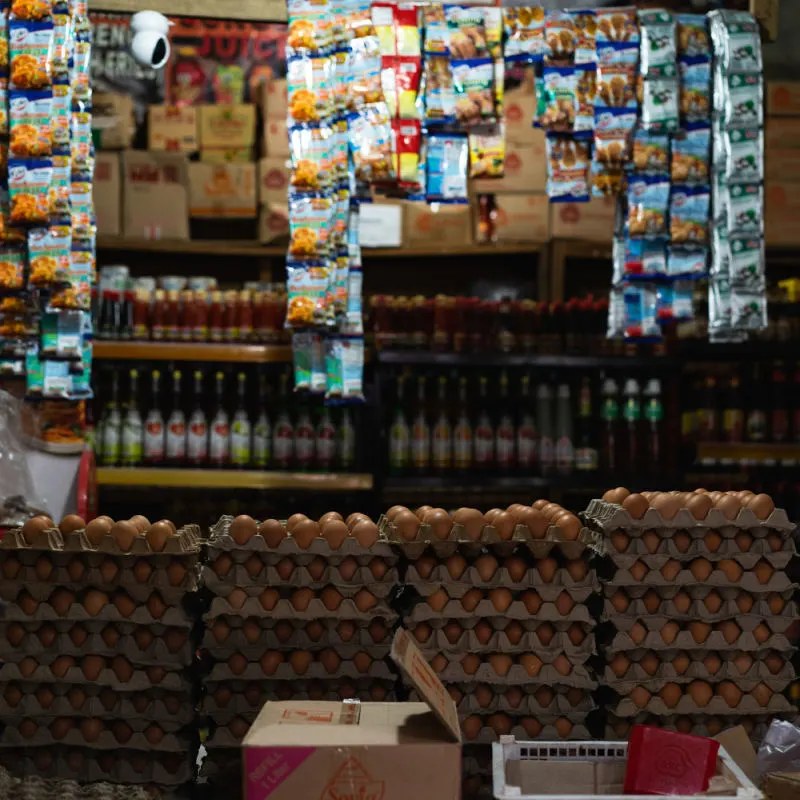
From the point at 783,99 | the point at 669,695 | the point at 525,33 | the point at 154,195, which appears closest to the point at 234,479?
the point at 154,195

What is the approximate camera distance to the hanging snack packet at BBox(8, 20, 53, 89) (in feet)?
12.5

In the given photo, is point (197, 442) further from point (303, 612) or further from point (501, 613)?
point (501, 613)

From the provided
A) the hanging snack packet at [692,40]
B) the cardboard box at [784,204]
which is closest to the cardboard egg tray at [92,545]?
the hanging snack packet at [692,40]

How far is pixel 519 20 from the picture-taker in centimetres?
403

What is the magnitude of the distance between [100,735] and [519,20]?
117 inches

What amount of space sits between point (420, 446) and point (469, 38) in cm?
190

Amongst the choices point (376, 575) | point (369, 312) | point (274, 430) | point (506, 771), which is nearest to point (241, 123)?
point (369, 312)

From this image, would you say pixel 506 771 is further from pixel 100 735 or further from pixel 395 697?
pixel 100 735

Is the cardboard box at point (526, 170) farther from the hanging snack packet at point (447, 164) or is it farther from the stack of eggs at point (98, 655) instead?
the stack of eggs at point (98, 655)

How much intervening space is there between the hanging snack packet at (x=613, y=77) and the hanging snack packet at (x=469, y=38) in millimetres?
435

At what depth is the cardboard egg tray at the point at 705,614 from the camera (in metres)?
2.50

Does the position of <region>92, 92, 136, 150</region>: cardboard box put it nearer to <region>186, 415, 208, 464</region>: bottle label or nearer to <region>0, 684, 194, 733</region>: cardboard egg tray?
<region>186, 415, 208, 464</region>: bottle label

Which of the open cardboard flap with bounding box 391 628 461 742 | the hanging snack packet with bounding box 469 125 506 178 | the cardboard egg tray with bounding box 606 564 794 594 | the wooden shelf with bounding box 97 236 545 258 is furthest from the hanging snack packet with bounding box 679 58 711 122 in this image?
the open cardboard flap with bounding box 391 628 461 742

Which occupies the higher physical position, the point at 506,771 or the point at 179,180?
the point at 179,180
